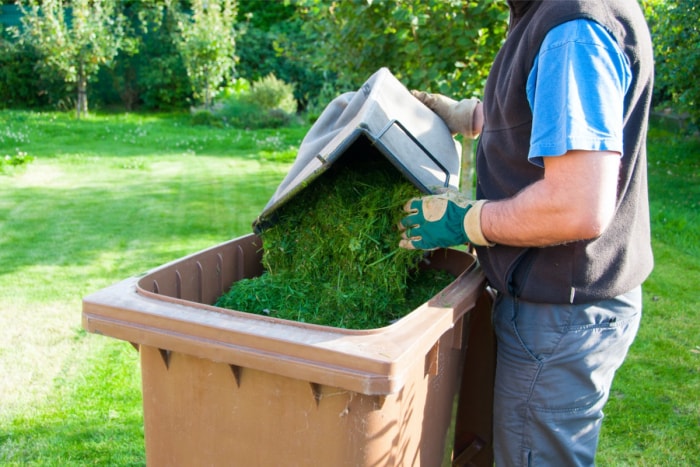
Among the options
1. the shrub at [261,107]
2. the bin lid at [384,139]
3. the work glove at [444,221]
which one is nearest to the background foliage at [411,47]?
the shrub at [261,107]

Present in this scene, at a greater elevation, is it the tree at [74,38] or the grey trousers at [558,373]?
the tree at [74,38]

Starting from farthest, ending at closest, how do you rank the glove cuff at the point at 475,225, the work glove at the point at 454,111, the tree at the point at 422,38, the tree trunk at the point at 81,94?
the tree trunk at the point at 81,94
the tree at the point at 422,38
the work glove at the point at 454,111
the glove cuff at the point at 475,225

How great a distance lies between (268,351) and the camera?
1.69m

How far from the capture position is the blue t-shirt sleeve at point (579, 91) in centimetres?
161

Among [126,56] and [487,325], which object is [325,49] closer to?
[487,325]

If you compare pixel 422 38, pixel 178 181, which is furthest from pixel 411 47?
pixel 178 181

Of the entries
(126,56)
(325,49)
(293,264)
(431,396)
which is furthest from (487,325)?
(126,56)

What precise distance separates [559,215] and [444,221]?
44 cm

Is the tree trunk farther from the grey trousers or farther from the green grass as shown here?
the grey trousers

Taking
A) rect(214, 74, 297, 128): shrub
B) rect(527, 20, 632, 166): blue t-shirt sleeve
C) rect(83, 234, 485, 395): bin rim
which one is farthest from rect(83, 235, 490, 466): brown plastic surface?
rect(214, 74, 297, 128): shrub

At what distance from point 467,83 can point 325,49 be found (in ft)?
5.15

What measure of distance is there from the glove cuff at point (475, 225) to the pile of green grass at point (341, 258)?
36 cm

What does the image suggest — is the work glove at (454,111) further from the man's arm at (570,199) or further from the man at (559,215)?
the man's arm at (570,199)

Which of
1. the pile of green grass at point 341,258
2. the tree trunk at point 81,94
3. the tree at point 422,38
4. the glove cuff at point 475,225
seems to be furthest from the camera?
the tree trunk at point 81,94
